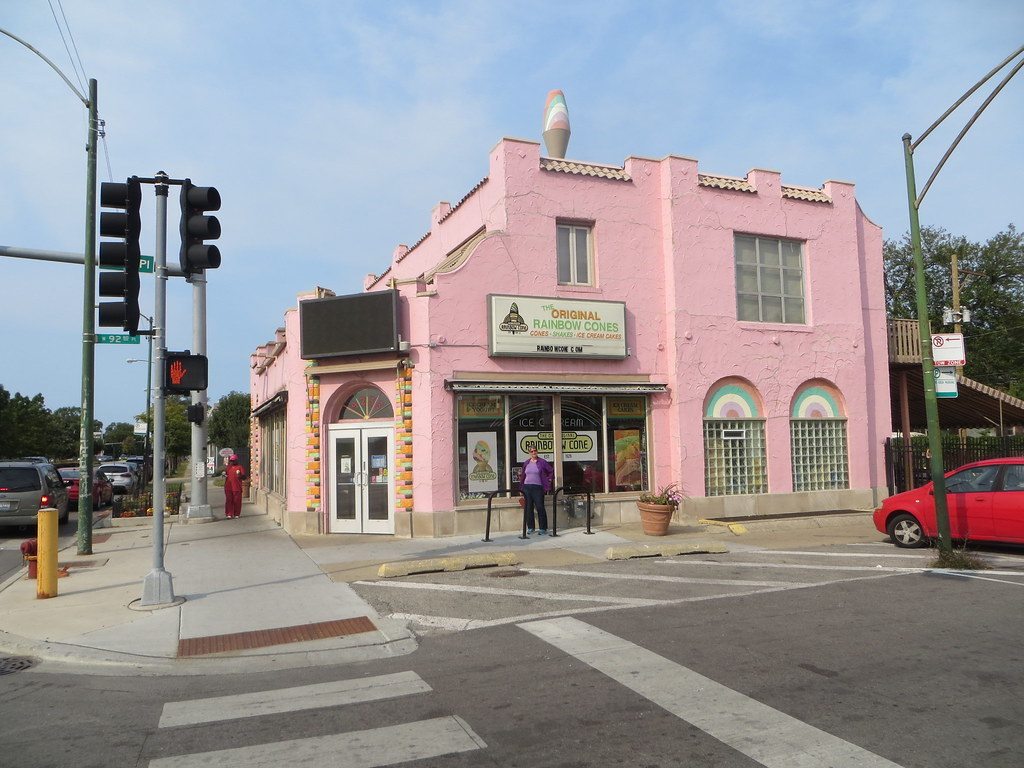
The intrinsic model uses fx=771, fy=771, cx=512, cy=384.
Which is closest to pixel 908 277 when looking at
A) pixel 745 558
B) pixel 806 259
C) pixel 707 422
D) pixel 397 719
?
pixel 806 259

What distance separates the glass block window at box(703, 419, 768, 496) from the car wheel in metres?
3.93

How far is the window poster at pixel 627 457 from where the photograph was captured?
15492 mm

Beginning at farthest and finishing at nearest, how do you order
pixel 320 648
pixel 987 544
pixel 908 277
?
1. pixel 908 277
2. pixel 987 544
3. pixel 320 648

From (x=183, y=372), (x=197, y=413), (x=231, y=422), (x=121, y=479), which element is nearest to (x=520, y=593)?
(x=183, y=372)

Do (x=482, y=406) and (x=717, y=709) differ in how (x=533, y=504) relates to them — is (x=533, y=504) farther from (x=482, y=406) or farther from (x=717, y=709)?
(x=717, y=709)

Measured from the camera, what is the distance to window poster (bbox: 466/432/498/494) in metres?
14.3

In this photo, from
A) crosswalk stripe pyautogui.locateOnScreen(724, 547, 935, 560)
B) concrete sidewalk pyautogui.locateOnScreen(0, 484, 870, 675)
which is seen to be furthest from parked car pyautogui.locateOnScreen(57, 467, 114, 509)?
crosswalk stripe pyautogui.locateOnScreen(724, 547, 935, 560)

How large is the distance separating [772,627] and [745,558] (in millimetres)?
4425

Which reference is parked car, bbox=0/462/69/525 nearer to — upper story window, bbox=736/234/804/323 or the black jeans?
the black jeans

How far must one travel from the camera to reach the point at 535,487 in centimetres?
1357

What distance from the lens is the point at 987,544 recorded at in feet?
40.9

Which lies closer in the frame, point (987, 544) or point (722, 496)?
point (987, 544)

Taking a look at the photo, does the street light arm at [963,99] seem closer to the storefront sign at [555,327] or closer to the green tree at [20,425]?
the storefront sign at [555,327]

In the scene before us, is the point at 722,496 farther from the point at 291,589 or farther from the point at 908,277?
the point at 908,277
